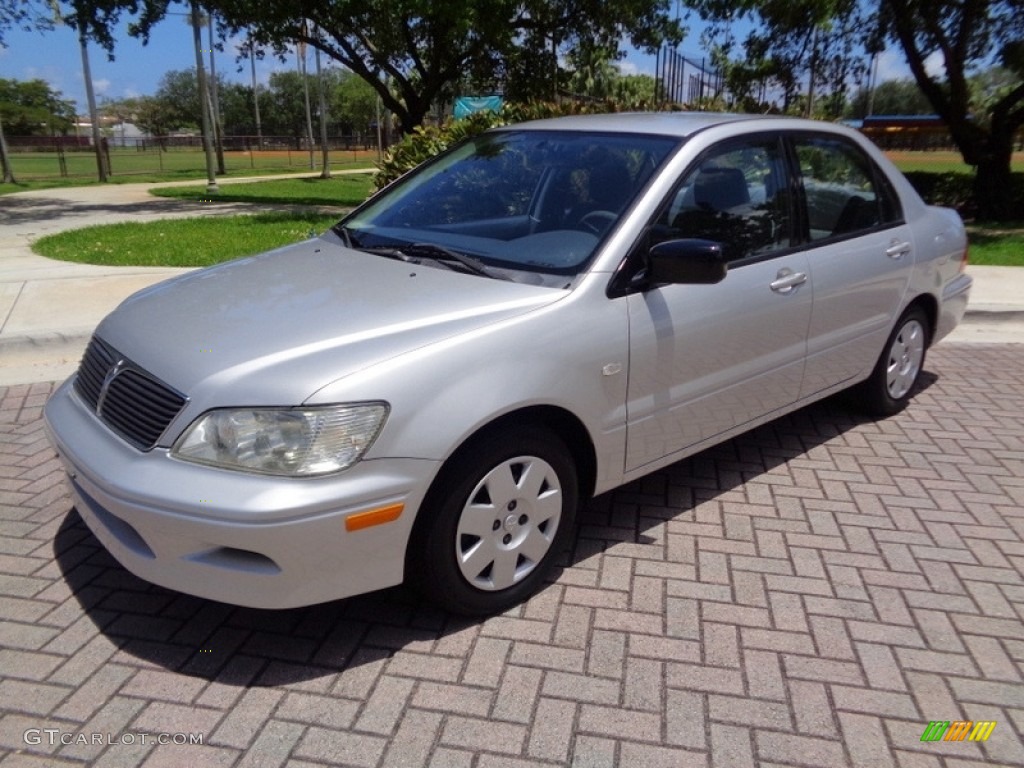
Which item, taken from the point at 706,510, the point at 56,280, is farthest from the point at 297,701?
the point at 56,280

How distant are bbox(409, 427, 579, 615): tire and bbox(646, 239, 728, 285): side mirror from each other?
77cm

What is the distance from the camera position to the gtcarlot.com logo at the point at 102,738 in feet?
8.13

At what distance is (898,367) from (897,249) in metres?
0.83

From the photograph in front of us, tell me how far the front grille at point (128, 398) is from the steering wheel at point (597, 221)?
170 centimetres

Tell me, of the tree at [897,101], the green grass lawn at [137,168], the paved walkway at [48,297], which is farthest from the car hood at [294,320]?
the tree at [897,101]

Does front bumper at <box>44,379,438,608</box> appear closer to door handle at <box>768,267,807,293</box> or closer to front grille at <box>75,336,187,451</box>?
front grille at <box>75,336,187,451</box>

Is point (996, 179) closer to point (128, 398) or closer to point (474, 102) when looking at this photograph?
point (474, 102)

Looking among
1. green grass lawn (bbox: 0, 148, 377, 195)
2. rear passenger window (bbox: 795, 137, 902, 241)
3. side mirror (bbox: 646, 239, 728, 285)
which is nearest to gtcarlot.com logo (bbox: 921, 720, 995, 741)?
side mirror (bbox: 646, 239, 728, 285)

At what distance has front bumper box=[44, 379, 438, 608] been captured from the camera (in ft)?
8.20

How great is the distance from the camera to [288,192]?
22.1 meters

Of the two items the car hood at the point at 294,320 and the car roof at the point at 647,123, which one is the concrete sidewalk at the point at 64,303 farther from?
the car roof at the point at 647,123

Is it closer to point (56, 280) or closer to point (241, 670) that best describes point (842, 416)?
point (241, 670)

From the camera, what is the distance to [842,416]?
534cm

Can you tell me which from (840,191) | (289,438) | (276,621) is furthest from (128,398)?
(840,191)
